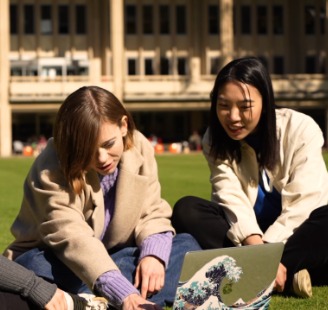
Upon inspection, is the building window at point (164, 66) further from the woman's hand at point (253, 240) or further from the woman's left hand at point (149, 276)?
the woman's left hand at point (149, 276)

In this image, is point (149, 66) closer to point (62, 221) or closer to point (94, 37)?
point (94, 37)

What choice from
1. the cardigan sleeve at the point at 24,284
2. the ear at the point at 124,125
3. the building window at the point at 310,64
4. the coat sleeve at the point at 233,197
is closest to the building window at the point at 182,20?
the building window at the point at 310,64

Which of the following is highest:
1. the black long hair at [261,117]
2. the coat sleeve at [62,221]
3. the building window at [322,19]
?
the building window at [322,19]

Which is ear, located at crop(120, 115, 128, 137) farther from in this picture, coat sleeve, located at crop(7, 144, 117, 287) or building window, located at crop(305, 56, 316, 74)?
building window, located at crop(305, 56, 316, 74)

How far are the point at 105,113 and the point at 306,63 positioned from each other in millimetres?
63682

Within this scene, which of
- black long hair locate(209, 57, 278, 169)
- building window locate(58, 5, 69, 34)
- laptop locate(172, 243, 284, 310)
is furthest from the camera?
building window locate(58, 5, 69, 34)

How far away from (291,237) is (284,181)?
1.47ft

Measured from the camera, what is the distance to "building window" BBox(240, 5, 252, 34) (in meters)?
69.6

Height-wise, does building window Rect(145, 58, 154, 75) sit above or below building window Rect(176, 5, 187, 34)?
below

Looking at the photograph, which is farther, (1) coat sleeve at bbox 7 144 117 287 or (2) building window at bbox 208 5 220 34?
(2) building window at bbox 208 5 220 34

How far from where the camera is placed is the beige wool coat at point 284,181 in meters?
7.05

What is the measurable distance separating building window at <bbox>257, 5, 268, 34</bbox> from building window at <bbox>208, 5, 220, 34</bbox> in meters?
3.09

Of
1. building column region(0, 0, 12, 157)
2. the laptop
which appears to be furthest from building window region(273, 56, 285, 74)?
the laptop

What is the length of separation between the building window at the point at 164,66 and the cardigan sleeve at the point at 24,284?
63432 mm
